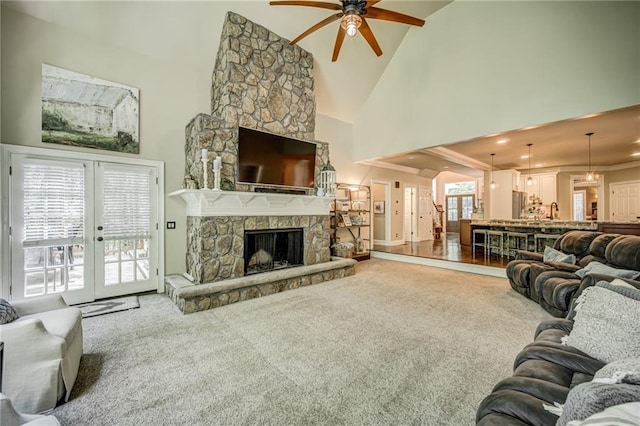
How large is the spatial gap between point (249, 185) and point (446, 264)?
185 inches

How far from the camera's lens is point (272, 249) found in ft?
16.3

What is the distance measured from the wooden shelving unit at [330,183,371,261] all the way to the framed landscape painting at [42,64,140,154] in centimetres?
438

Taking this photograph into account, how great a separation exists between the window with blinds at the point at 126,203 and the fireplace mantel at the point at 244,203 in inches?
17.6

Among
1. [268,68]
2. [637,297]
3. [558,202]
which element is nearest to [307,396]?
[637,297]

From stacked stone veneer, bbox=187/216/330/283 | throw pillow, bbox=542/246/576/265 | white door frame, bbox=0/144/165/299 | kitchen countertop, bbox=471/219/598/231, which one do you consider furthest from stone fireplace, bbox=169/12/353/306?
kitchen countertop, bbox=471/219/598/231

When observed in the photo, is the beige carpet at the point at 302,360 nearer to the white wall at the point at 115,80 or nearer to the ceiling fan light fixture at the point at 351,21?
the white wall at the point at 115,80

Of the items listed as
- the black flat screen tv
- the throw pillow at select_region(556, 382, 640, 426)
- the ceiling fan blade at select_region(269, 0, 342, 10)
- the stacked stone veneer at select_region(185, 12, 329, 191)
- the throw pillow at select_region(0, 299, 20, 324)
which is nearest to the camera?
the throw pillow at select_region(556, 382, 640, 426)

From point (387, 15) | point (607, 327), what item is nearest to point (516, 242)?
point (607, 327)

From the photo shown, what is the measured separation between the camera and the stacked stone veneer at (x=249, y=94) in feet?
13.6

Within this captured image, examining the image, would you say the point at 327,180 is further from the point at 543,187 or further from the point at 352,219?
the point at 543,187

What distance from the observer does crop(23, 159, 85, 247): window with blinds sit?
133 inches

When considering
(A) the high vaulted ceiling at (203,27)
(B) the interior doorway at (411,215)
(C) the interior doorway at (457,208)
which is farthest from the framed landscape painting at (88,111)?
(C) the interior doorway at (457,208)

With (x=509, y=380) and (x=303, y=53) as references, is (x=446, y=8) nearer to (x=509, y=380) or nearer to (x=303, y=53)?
(x=303, y=53)

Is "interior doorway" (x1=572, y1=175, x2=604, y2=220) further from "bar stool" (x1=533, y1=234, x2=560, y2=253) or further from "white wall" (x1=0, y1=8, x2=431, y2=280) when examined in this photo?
"white wall" (x1=0, y1=8, x2=431, y2=280)
